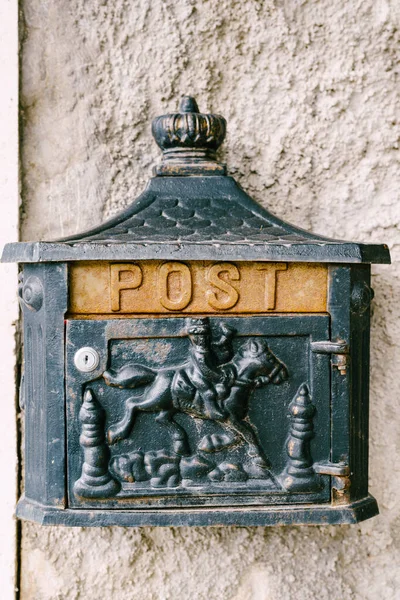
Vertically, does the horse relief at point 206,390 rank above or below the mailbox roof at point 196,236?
below

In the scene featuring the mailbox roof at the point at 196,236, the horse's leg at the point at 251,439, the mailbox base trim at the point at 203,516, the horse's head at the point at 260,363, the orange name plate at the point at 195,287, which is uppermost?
the mailbox roof at the point at 196,236

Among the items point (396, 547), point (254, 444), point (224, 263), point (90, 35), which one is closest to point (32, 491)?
point (254, 444)

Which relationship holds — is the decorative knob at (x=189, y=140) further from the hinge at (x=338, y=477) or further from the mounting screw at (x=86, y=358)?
the hinge at (x=338, y=477)

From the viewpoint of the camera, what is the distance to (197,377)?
0.90m

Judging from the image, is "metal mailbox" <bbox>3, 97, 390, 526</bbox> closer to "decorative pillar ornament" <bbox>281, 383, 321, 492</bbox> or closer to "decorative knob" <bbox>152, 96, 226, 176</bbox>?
"decorative pillar ornament" <bbox>281, 383, 321, 492</bbox>

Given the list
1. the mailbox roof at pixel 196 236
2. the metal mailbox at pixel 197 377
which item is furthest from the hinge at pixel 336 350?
the mailbox roof at pixel 196 236

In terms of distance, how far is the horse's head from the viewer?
35.7 inches

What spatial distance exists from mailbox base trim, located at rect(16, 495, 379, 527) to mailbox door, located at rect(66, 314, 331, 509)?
1 centimetres

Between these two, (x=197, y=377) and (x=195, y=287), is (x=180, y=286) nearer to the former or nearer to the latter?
(x=195, y=287)

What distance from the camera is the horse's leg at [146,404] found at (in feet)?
2.95

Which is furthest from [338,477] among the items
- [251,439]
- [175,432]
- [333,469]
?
[175,432]

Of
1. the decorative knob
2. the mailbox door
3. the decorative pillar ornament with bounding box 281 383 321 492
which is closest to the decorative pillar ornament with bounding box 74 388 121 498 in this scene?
the mailbox door

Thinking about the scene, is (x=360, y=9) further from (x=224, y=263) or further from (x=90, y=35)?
(x=224, y=263)

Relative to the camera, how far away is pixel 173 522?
3.00 feet
